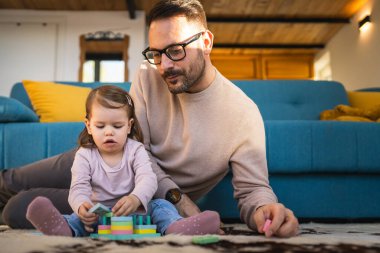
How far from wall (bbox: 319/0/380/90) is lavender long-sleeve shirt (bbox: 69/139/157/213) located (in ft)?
14.1

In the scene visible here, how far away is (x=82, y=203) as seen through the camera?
0.98 m

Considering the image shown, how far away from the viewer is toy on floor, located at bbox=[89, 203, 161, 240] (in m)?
0.88

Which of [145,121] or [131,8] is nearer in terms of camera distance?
[145,121]

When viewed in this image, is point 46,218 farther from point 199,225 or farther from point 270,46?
point 270,46

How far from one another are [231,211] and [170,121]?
543 millimetres

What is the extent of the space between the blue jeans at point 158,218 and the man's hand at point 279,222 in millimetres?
219

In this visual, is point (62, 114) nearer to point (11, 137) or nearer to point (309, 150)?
point (11, 137)

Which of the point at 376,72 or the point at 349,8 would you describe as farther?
the point at 349,8

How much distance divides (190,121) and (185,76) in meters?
0.15

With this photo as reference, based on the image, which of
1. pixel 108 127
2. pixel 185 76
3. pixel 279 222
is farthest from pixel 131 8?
pixel 279 222

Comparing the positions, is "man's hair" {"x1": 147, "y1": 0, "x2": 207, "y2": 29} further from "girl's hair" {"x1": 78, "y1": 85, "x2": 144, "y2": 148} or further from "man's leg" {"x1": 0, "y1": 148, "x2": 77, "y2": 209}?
"man's leg" {"x1": 0, "y1": 148, "x2": 77, "y2": 209}

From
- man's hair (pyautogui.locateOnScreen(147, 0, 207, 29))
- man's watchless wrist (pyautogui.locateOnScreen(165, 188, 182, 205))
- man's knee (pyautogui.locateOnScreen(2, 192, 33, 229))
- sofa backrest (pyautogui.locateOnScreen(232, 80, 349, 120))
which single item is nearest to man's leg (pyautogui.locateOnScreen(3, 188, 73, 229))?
man's knee (pyautogui.locateOnScreen(2, 192, 33, 229))

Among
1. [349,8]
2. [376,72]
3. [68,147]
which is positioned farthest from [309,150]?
[349,8]

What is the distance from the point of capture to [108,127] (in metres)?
1.12
